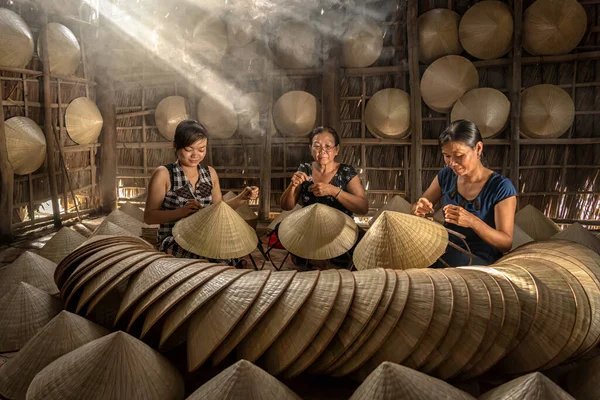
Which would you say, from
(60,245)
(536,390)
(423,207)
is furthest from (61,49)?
(536,390)

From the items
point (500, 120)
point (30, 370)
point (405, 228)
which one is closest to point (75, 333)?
point (30, 370)

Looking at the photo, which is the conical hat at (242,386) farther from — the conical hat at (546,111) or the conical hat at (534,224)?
the conical hat at (546,111)

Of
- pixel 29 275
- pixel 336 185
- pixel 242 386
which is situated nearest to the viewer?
pixel 242 386

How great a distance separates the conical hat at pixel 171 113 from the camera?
6586 millimetres

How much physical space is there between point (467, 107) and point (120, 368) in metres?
4.95

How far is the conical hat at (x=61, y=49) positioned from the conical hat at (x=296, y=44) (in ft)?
8.54

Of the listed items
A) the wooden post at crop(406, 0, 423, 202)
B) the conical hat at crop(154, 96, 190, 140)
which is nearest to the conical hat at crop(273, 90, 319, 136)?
the wooden post at crop(406, 0, 423, 202)

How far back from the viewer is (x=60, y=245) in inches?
143

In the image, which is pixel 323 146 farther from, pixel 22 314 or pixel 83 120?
pixel 83 120

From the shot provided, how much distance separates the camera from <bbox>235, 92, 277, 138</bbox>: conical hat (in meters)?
6.32

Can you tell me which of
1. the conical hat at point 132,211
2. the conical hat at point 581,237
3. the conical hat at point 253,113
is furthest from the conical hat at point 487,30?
the conical hat at point 132,211

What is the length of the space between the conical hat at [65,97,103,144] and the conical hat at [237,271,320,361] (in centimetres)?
535

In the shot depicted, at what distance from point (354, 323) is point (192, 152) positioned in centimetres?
171

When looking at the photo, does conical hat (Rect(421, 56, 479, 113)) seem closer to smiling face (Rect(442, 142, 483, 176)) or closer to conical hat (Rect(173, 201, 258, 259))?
smiling face (Rect(442, 142, 483, 176))
